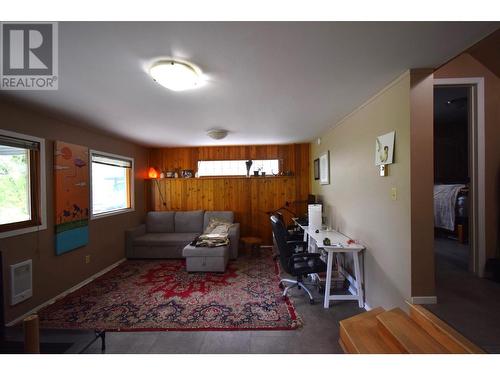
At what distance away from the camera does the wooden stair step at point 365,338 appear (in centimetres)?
153

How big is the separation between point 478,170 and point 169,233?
4961mm

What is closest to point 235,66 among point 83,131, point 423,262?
point 423,262

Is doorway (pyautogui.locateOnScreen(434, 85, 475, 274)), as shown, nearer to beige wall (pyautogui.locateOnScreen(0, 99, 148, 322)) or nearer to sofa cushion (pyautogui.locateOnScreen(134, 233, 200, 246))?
sofa cushion (pyautogui.locateOnScreen(134, 233, 200, 246))

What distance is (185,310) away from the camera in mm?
2338

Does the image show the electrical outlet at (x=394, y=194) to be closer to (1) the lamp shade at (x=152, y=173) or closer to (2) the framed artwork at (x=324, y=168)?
(2) the framed artwork at (x=324, y=168)

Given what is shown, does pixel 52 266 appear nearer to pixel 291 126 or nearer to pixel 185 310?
pixel 185 310

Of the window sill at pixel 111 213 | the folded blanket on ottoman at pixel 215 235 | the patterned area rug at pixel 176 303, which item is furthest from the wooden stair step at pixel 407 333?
the window sill at pixel 111 213

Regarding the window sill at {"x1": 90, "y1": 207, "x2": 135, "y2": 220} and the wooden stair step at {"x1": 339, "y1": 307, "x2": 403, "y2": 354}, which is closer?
the wooden stair step at {"x1": 339, "y1": 307, "x2": 403, "y2": 354}

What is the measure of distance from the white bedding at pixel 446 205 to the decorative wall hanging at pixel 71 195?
20.7ft

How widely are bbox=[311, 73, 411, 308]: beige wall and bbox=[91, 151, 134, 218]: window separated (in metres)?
3.91

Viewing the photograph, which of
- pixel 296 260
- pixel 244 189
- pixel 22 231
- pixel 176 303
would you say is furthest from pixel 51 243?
pixel 244 189

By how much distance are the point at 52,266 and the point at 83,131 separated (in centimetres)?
194

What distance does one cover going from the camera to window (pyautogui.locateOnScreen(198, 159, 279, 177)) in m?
4.97

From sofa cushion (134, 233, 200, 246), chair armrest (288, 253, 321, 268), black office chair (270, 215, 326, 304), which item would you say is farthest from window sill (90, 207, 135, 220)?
chair armrest (288, 253, 321, 268)
